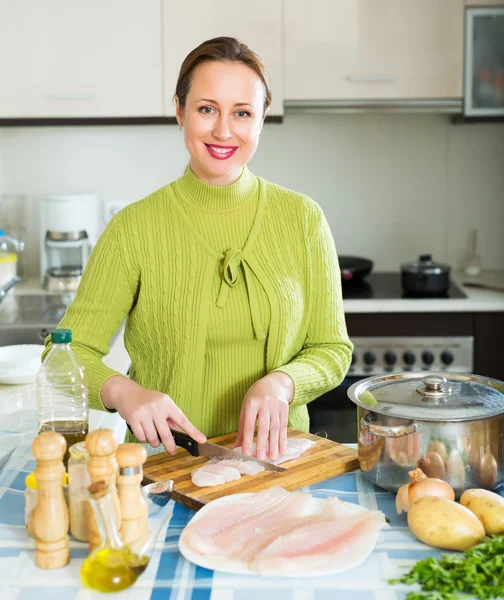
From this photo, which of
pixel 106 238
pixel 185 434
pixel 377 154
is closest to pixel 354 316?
pixel 377 154

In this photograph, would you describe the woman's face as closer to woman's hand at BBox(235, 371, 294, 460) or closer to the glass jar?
woman's hand at BBox(235, 371, 294, 460)

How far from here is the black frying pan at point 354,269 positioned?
3061mm

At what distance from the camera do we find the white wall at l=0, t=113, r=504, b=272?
3.38 m

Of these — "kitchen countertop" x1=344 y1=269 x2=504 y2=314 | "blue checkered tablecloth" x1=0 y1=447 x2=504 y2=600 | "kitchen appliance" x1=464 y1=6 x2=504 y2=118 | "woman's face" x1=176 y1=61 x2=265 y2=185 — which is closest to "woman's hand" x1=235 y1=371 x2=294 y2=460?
"blue checkered tablecloth" x1=0 y1=447 x2=504 y2=600

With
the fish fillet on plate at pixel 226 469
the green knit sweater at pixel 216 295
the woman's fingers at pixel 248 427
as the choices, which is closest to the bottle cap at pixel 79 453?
the fish fillet on plate at pixel 226 469

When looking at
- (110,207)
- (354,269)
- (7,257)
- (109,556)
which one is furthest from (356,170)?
(109,556)

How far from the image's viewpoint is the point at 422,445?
1.25 m

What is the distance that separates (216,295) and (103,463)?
2.10ft

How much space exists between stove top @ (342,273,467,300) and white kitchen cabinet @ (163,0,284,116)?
0.74 meters

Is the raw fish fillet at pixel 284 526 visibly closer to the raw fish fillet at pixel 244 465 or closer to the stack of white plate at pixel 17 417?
the raw fish fillet at pixel 244 465

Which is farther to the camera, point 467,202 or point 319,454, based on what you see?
point 467,202

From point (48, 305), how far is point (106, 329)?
133 centimetres

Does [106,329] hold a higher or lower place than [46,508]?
higher

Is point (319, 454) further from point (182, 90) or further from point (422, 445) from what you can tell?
point (182, 90)
